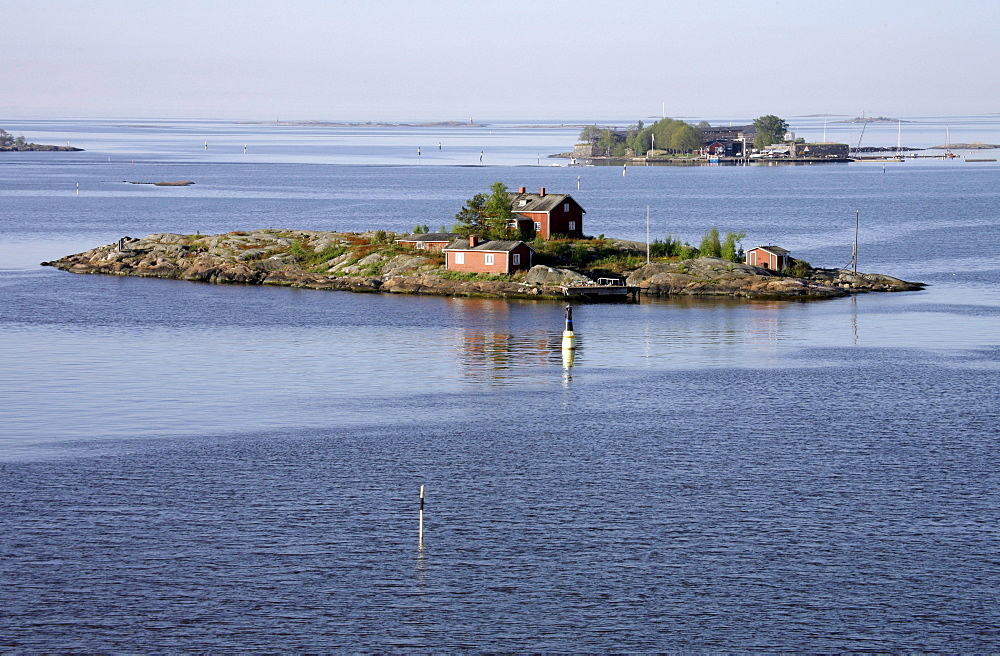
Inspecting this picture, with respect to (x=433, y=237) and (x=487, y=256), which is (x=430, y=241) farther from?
(x=487, y=256)

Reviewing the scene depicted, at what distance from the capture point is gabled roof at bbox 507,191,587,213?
282ft

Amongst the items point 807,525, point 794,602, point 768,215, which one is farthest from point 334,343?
point 768,215

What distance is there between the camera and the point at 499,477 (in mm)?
36812

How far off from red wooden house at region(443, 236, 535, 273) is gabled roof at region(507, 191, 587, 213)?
618 centimetres

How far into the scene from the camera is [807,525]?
32.5m

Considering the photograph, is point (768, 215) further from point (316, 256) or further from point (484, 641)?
point (484, 641)

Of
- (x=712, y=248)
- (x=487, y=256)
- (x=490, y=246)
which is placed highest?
(x=490, y=246)

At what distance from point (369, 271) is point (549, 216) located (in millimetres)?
13089

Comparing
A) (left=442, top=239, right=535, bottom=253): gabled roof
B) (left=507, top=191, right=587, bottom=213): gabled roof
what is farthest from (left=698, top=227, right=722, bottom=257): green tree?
(left=442, top=239, right=535, bottom=253): gabled roof

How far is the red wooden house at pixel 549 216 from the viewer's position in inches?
3381

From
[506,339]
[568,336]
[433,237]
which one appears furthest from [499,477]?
[433,237]

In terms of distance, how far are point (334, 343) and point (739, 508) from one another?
31377 mm

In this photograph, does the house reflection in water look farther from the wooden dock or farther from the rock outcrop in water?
the rock outcrop in water

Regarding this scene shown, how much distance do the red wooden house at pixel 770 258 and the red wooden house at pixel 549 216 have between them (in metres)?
12.3
